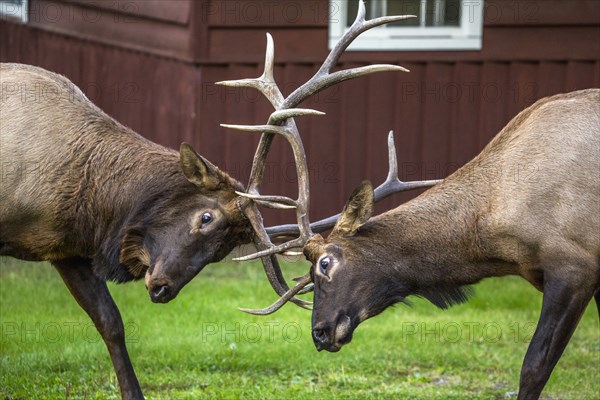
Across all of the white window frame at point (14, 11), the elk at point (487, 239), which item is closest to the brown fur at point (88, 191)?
the elk at point (487, 239)

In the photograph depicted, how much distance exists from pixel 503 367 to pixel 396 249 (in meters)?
2.56

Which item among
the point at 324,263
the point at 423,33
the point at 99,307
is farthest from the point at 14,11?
the point at 324,263

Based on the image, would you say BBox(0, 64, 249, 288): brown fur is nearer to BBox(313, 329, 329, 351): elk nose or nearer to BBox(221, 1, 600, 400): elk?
BBox(221, 1, 600, 400): elk

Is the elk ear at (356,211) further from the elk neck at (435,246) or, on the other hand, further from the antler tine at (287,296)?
the antler tine at (287,296)

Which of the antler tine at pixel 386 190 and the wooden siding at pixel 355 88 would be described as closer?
the antler tine at pixel 386 190

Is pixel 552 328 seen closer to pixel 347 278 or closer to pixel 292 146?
pixel 347 278

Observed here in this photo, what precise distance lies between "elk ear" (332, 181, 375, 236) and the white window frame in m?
9.41

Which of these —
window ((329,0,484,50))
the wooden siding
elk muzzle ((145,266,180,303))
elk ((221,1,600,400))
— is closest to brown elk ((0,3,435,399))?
elk muzzle ((145,266,180,303))

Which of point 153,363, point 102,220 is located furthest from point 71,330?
point 102,220

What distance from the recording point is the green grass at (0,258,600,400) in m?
8.34

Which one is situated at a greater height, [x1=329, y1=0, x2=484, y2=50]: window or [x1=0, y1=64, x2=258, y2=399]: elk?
[x1=329, y1=0, x2=484, y2=50]: window

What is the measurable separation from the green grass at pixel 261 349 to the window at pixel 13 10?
16.1 ft

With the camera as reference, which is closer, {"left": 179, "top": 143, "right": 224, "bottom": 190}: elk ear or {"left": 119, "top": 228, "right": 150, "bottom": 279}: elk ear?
{"left": 179, "top": 143, "right": 224, "bottom": 190}: elk ear

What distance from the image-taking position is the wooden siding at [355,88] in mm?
11977
